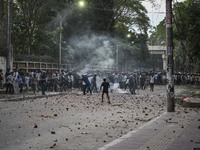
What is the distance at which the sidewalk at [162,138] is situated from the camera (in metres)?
5.88

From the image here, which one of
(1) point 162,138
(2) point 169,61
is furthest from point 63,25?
(1) point 162,138

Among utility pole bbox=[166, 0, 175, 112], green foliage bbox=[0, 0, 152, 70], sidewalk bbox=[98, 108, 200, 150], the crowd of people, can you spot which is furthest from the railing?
sidewalk bbox=[98, 108, 200, 150]

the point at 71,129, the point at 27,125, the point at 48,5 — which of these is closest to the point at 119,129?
the point at 71,129

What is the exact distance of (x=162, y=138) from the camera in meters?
6.75

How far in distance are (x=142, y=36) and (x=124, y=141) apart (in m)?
57.9

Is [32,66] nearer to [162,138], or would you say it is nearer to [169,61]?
[169,61]

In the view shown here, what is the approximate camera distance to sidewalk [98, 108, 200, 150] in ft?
19.3

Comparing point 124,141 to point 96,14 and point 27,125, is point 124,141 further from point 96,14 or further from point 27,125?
point 96,14

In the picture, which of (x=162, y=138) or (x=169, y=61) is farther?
(x=169, y=61)

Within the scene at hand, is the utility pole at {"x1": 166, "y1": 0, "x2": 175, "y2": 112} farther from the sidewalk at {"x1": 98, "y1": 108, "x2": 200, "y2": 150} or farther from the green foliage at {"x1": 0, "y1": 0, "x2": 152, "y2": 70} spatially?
the green foliage at {"x1": 0, "y1": 0, "x2": 152, "y2": 70}

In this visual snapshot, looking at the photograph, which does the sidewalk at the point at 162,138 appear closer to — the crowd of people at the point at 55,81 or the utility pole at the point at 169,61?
the utility pole at the point at 169,61

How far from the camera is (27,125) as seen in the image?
870 cm

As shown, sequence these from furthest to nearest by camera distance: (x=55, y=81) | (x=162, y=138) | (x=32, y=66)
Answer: (x=32, y=66)
(x=55, y=81)
(x=162, y=138)

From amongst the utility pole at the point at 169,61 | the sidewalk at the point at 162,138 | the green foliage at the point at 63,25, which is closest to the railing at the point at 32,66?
the green foliage at the point at 63,25
